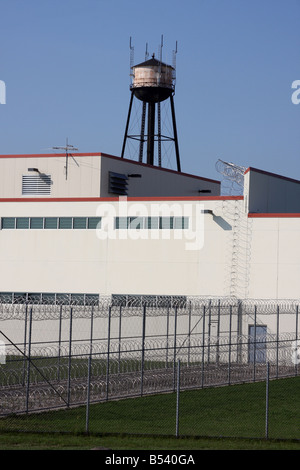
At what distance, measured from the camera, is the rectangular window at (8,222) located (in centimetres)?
4728

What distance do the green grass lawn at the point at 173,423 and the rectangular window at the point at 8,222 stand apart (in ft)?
63.0

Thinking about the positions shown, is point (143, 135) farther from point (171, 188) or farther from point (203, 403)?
point (203, 403)

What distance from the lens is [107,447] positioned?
18031 millimetres

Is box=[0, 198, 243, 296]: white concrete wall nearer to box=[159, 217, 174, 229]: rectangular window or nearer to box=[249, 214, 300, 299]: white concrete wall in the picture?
box=[159, 217, 174, 229]: rectangular window

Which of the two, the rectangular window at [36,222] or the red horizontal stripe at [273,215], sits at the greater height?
the red horizontal stripe at [273,215]

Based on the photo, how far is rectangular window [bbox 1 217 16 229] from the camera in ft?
155

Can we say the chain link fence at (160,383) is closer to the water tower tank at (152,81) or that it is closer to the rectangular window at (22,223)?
the rectangular window at (22,223)

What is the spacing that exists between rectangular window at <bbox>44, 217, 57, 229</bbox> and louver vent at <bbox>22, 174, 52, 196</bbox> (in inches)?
164

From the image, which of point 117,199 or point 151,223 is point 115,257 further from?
point 117,199

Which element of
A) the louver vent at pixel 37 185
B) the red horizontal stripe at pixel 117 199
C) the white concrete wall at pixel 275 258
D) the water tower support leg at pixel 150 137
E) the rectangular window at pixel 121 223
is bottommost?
the white concrete wall at pixel 275 258

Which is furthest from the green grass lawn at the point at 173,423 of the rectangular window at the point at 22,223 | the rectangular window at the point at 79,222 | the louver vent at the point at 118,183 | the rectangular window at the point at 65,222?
the louver vent at the point at 118,183

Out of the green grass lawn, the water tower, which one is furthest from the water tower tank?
the green grass lawn

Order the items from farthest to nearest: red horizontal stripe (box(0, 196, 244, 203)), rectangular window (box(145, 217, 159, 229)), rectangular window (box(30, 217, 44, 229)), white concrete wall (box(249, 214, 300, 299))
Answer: rectangular window (box(30, 217, 44, 229)) → rectangular window (box(145, 217, 159, 229)) → red horizontal stripe (box(0, 196, 244, 203)) → white concrete wall (box(249, 214, 300, 299))

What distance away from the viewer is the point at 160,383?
104 ft
